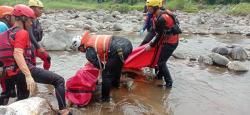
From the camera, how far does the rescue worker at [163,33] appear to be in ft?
25.7

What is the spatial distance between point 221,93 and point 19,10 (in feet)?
15.2

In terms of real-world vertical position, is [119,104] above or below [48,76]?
below

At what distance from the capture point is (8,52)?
545cm

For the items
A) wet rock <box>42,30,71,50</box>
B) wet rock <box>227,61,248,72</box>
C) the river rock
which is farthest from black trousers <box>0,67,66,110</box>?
wet rock <box>42,30,71,50</box>

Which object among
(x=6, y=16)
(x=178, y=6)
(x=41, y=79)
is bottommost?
(x=178, y=6)

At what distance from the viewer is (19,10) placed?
5391mm

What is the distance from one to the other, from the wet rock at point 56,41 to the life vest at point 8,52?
6447mm

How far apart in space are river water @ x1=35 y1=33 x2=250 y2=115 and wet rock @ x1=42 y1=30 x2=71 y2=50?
875 millimetres

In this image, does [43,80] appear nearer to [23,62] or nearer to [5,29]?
[23,62]

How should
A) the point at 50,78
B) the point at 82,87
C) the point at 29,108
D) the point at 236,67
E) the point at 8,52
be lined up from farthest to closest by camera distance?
the point at 236,67
the point at 82,87
the point at 50,78
the point at 8,52
the point at 29,108

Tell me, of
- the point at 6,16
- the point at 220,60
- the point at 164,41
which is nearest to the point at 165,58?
the point at 164,41

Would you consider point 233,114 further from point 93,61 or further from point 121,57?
point 93,61

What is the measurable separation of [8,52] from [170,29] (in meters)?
3.72

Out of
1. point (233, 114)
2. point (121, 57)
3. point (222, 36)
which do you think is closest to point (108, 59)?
point (121, 57)
